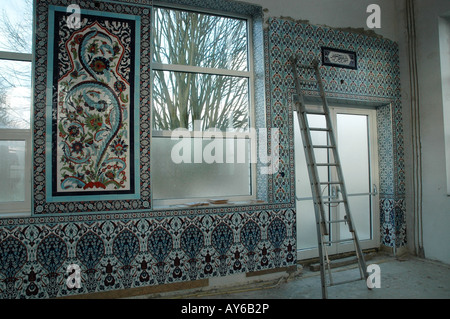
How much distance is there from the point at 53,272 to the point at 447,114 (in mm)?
4576

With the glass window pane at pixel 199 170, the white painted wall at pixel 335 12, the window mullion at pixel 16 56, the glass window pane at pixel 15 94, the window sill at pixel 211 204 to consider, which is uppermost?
the white painted wall at pixel 335 12

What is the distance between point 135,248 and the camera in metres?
2.74

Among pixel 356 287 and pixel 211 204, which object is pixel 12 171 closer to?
pixel 211 204

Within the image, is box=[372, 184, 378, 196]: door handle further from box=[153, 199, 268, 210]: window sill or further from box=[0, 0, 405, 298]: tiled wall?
box=[153, 199, 268, 210]: window sill

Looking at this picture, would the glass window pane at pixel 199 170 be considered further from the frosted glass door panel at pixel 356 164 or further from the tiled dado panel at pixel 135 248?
the frosted glass door panel at pixel 356 164

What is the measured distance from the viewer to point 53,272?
2.53m

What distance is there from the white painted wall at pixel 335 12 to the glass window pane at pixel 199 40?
1.30ft

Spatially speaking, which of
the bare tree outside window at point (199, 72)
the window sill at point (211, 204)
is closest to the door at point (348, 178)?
the window sill at point (211, 204)

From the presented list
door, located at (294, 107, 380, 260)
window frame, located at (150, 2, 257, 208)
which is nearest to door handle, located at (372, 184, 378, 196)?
door, located at (294, 107, 380, 260)

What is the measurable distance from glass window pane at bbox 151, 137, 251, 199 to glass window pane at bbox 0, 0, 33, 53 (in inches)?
56.3

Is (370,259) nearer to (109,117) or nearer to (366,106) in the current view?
(366,106)

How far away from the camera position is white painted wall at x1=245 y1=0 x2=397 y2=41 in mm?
3465

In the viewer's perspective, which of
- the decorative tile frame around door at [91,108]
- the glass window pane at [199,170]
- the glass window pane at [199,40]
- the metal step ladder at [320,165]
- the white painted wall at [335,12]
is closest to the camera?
the decorative tile frame around door at [91,108]

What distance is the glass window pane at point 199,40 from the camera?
10.5 feet
